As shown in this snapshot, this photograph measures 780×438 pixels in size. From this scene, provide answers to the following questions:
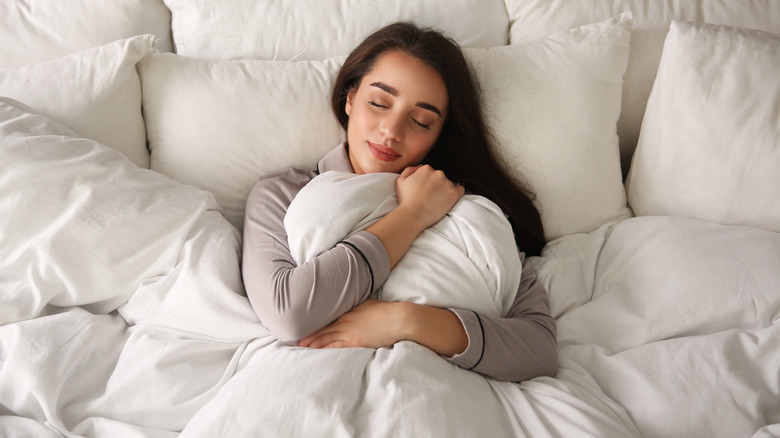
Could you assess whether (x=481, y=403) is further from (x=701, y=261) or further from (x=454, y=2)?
(x=454, y=2)

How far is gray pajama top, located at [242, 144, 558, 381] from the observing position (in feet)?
3.55

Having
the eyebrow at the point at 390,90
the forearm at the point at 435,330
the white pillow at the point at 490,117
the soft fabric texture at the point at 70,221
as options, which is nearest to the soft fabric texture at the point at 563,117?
the white pillow at the point at 490,117

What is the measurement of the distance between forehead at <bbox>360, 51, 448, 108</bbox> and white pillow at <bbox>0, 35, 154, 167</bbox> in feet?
1.85

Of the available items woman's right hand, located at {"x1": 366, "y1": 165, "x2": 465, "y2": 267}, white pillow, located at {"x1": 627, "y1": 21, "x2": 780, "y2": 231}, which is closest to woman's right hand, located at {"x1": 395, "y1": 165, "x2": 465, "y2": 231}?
woman's right hand, located at {"x1": 366, "y1": 165, "x2": 465, "y2": 267}

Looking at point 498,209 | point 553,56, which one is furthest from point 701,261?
point 553,56

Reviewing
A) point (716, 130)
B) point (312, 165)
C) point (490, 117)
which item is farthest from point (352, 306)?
point (716, 130)

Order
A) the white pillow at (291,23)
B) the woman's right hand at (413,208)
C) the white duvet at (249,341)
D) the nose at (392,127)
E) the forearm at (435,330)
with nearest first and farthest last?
the white duvet at (249,341) < the forearm at (435,330) < the woman's right hand at (413,208) < the nose at (392,127) < the white pillow at (291,23)

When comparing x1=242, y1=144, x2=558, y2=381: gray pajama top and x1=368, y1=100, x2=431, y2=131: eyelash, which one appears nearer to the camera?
x1=242, y1=144, x2=558, y2=381: gray pajama top

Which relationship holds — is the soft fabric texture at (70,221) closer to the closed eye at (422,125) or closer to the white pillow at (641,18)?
the closed eye at (422,125)

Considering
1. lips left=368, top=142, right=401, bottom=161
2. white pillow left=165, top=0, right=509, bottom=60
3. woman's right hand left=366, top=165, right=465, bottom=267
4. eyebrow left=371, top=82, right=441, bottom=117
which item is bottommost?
woman's right hand left=366, top=165, right=465, bottom=267

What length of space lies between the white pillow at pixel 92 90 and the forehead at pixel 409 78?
564 millimetres

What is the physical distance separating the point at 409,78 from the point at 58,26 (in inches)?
36.4

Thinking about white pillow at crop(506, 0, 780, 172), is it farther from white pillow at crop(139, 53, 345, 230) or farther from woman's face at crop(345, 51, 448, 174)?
white pillow at crop(139, 53, 345, 230)

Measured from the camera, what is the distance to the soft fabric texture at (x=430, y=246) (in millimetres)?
1155
